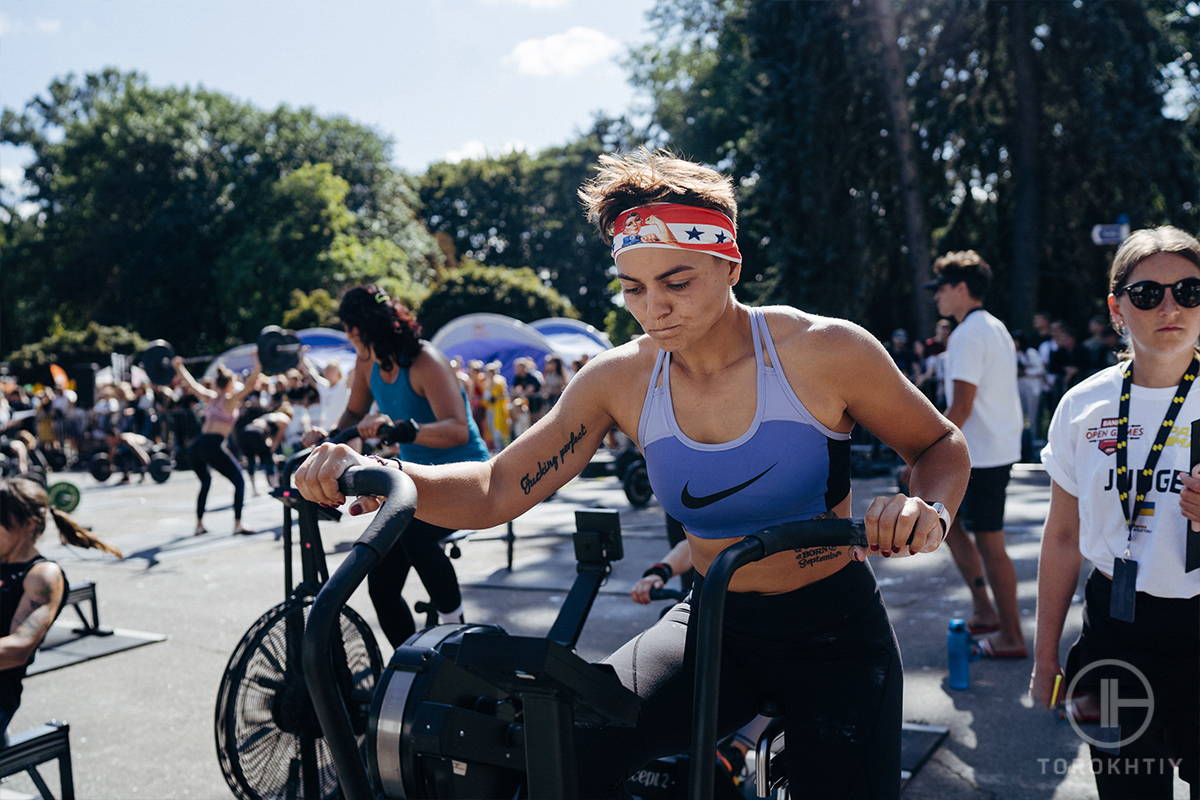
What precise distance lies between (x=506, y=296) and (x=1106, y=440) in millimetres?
35711

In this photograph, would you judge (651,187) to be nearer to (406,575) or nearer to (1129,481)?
(1129,481)

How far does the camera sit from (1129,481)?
7.86ft

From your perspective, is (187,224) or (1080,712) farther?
(187,224)

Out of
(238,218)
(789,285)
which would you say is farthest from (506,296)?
(789,285)

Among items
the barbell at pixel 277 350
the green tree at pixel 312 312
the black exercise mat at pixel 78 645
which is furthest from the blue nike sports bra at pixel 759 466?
the green tree at pixel 312 312

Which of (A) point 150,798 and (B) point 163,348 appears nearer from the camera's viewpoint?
(A) point 150,798

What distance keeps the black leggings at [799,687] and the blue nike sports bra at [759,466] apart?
0.18m

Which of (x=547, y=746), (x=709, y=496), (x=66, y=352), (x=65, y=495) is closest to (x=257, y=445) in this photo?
(x=65, y=495)

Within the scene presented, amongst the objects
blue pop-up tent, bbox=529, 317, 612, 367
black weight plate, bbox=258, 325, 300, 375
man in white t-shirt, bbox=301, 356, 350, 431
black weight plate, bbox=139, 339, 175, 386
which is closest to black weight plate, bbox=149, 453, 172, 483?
black weight plate, bbox=139, 339, 175, 386

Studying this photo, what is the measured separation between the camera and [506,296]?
123ft

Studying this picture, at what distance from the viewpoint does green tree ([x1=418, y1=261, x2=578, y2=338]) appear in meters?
37.1

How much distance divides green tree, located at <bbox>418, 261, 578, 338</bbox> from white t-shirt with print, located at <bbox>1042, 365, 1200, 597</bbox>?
3459cm

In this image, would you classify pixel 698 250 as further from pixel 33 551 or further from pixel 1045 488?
pixel 1045 488

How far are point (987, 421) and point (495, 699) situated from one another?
407 centimetres
